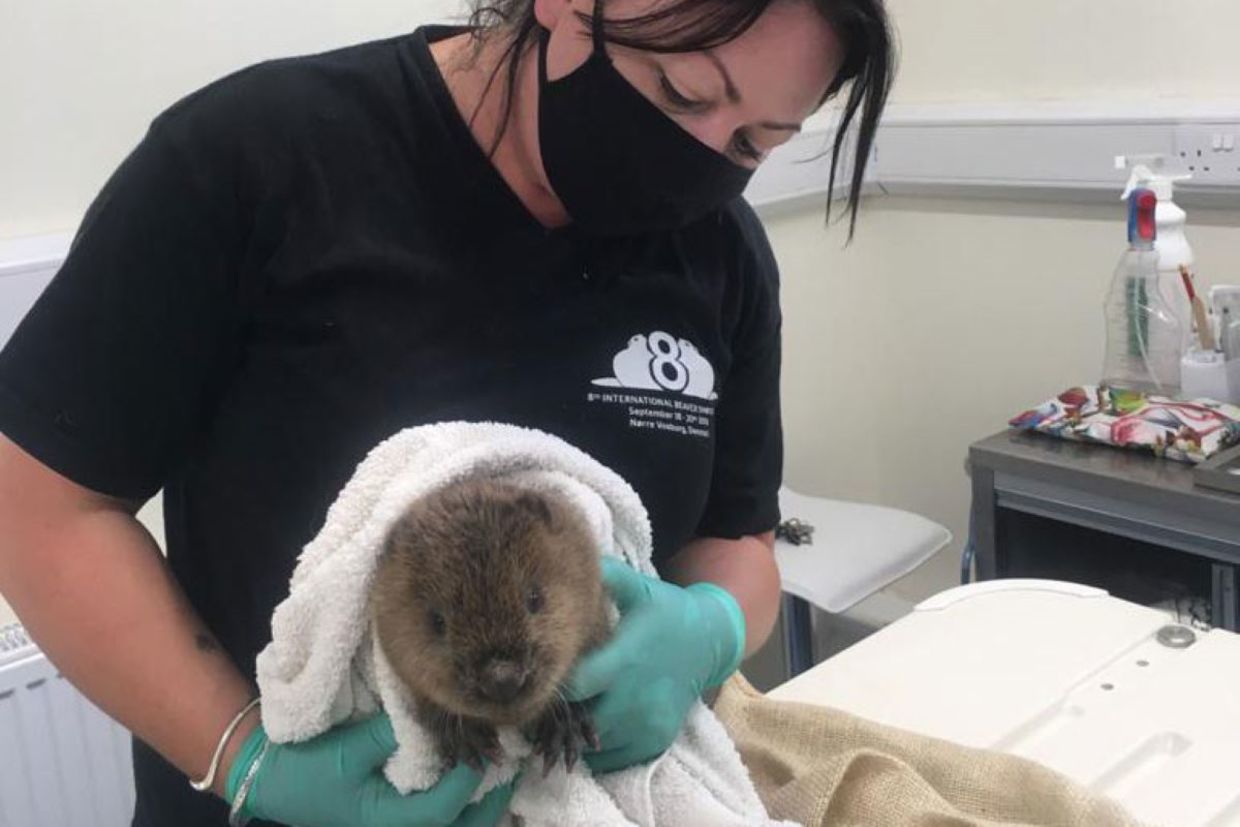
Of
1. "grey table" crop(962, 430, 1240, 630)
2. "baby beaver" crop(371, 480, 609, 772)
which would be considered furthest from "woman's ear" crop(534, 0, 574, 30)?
"grey table" crop(962, 430, 1240, 630)

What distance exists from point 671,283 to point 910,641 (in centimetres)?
72

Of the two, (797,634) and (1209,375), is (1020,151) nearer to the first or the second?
(1209,375)

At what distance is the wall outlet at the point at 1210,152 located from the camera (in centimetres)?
246

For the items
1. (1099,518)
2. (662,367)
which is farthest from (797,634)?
(662,367)

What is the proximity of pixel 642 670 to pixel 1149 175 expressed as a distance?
70.3 inches

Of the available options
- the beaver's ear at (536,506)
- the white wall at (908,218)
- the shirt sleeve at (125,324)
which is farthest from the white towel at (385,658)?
the white wall at (908,218)

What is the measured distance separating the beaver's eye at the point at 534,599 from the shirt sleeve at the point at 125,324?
1.06 feet

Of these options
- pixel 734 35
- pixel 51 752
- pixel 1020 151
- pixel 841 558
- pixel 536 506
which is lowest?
pixel 841 558

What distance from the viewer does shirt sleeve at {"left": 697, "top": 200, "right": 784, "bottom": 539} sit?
1.29 metres

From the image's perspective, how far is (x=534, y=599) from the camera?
101 cm

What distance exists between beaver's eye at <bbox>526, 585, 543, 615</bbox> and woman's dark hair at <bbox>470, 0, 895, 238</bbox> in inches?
Answer: 15.9

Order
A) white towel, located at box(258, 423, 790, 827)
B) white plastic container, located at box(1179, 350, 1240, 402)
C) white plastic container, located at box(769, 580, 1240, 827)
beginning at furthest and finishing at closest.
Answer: white plastic container, located at box(1179, 350, 1240, 402), white plastic container, located at box(769, 580, 1240, 827), white towel, located at box(258, 423, 790, 827)

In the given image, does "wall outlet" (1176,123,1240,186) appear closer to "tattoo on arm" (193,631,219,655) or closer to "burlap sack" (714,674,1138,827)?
"burlap sack" (714,674,1138,827)

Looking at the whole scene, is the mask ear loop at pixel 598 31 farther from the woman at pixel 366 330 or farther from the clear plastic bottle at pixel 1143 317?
the clear plastic bottle at pixel 1143 317
